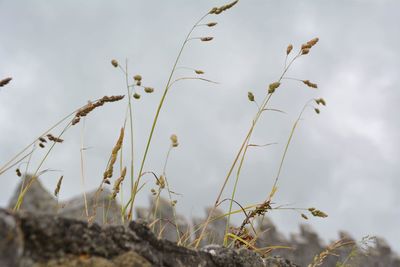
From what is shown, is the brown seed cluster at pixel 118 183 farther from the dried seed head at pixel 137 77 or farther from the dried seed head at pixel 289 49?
the dried seed head at pixel 289 49

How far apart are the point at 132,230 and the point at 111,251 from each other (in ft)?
0.43

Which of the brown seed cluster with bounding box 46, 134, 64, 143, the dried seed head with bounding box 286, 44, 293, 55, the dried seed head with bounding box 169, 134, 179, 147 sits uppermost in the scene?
the dried seed head with bounding box 286, 44, 293, 55

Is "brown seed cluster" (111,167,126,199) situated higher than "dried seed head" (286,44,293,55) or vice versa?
"dried seed head" (286,44,293,55)

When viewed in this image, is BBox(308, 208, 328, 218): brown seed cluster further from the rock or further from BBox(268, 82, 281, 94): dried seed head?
the rock

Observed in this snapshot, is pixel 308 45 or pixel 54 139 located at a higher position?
pixel 308 45

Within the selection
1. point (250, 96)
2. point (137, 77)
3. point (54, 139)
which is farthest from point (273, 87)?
point (54, 139)

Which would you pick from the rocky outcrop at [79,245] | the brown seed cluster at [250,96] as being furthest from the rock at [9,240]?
the brown seed cluster at [250,96]

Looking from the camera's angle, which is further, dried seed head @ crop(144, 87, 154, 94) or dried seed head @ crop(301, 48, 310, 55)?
dried seed head @ crop(301, 48, 310, 55)

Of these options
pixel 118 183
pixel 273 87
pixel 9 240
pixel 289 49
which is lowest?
pixel 9 240

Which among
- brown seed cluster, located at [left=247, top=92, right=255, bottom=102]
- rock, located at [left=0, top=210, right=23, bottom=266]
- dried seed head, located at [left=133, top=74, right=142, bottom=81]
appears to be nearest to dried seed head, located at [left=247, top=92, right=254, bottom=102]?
brown seed cluster, located at [left=247, top=92, right=255, bottom=102]

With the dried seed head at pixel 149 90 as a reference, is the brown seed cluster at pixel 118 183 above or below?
below

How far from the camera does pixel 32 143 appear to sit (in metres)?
2.52

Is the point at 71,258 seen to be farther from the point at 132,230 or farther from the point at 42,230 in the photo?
the point at 132,230

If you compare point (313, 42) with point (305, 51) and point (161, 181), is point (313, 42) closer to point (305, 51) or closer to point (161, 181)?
point (305, 51)
